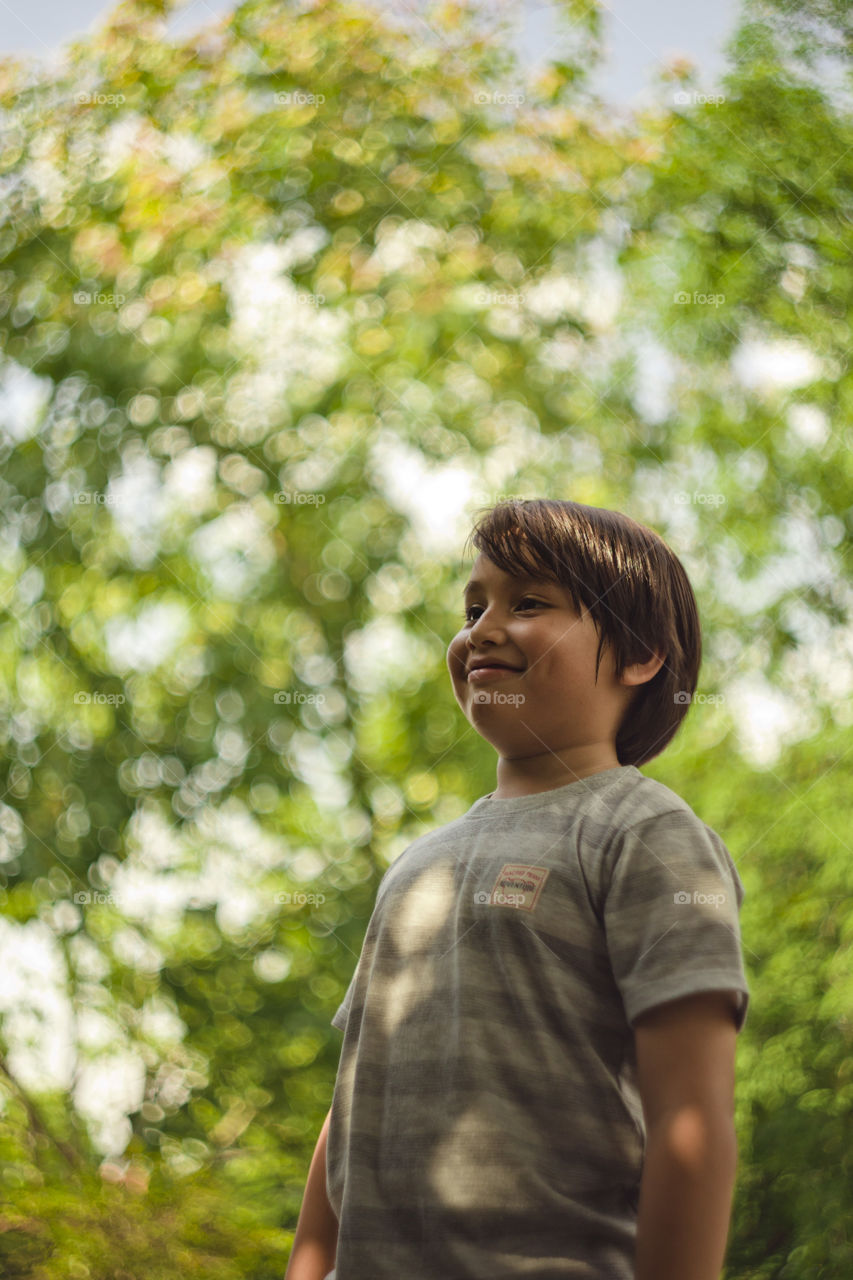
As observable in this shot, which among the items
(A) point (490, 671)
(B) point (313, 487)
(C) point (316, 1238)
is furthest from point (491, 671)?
(B) point (313, 487)

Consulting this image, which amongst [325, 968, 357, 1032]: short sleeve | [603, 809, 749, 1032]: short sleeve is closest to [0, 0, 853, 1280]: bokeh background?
[325, 968, 357, 1032]: short sleeve

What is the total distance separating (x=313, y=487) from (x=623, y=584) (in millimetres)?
1135

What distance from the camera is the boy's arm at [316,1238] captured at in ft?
2.42

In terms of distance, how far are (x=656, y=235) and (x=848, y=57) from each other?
0.47 metres

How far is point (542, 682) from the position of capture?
2.47ft

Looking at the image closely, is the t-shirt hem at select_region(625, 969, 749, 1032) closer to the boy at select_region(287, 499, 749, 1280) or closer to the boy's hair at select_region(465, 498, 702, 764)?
the boy at select_region(287, 499, 749, 1280)

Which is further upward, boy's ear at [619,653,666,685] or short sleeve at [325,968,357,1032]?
boy's ear at [619,653,666,685]

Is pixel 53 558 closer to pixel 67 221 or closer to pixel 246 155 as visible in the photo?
pixel 67 221

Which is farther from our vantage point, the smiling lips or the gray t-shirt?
the smiling lips

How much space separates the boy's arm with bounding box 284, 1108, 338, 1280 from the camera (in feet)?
2.42

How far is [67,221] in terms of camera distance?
6.54 feet

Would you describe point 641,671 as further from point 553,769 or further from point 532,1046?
point 532,1046

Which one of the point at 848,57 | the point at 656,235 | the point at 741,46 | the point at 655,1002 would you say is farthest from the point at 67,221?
the point at 655,1002

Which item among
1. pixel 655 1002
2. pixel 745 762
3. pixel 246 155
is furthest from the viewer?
pixel 246 155
